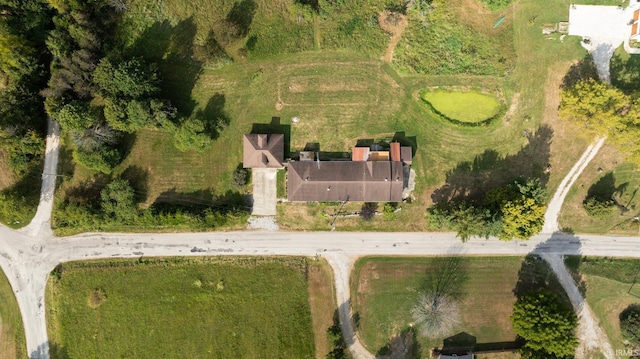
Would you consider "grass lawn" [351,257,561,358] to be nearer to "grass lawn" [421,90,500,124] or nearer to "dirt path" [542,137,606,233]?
"dirt path" [542,137,606,233]

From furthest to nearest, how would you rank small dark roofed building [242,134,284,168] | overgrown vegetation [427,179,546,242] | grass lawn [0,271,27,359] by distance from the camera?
grass lawn [0,271,27,359] < small dark roofed building [242,134,284,168] < overgrown vegetation [427,179,546,242]

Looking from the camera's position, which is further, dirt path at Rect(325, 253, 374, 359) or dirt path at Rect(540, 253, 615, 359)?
dirt path at Rect(325, 253, 374, 359)

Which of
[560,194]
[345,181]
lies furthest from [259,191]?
[560,194]

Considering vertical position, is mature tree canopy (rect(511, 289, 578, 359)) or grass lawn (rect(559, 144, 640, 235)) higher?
grass lawn (rect(559, 144, 640, 235))

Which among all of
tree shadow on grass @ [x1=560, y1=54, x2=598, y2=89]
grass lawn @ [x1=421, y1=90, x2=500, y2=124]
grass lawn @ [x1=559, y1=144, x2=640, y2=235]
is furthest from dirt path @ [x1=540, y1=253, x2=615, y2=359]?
tree shadow on grass @ [x1=560, y1=54, x2=598, y2=89]

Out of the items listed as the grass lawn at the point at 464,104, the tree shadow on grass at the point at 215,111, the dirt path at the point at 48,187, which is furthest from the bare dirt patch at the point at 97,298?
the grass lawn at the point at 464,104

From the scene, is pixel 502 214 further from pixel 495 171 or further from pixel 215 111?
pixel 215 111

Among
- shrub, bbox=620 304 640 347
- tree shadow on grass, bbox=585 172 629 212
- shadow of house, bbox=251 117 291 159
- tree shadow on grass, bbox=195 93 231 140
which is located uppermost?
tree shadow on grass, bbox=195 93 231 140

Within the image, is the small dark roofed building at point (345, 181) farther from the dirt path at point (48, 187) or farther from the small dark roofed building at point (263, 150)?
the dirt path at point (48, 187)
